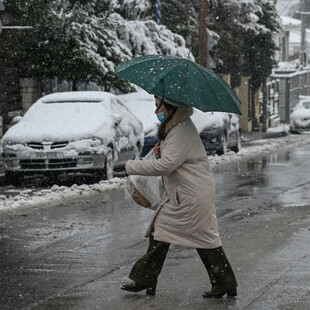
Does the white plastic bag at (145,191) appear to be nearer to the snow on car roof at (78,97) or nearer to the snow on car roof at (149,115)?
the snow on car roof at (78,97)

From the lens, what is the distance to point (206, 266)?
727 cm

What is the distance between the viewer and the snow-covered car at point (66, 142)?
54.3 ft

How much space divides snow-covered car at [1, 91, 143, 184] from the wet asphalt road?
57.3 inches

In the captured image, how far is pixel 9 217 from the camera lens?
1241 centimetres

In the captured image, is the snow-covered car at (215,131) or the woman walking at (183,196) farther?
the snow-covered car at (215,131)

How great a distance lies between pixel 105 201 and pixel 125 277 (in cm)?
598

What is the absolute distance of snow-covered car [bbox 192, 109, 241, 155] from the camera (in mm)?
24453

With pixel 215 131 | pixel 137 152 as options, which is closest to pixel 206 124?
pixel 215 131

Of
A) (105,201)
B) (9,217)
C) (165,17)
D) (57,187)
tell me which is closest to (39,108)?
(57,187)

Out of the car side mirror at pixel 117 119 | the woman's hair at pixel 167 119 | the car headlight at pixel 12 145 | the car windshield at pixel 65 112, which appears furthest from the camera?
the car side mirror at pixel 117 119

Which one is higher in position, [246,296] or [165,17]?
[165,17]

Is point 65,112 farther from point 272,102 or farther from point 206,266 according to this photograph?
point 272,102

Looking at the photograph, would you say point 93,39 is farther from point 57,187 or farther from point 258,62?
point 258,62

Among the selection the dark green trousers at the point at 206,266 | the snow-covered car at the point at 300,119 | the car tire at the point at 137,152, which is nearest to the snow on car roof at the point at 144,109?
the car tire at the point at 137,152
